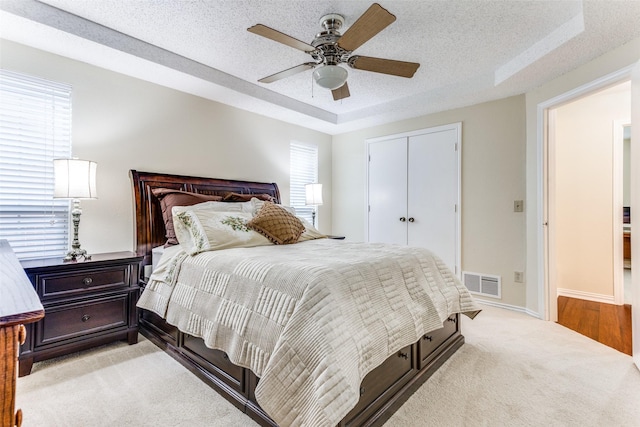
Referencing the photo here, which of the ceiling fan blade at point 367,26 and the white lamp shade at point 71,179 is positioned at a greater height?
the ceiling fan blade at point 367,26

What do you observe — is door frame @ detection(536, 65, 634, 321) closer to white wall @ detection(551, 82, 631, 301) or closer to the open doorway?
the open doorway

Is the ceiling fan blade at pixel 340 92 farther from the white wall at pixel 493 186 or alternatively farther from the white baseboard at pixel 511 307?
the white baseboard at pixel 511 307

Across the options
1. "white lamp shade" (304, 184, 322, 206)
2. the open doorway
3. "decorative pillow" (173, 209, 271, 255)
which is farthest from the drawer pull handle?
the open doorway

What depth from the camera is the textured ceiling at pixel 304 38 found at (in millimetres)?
2180

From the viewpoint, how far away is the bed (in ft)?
4.23

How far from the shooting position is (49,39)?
2354mm

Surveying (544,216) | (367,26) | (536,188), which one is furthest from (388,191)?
(367,26)

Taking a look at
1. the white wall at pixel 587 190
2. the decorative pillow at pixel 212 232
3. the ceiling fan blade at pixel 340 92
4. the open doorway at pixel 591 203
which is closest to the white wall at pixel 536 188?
the open doorway at pixel 591 203

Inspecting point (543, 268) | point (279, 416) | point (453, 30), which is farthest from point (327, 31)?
point (543, 268)

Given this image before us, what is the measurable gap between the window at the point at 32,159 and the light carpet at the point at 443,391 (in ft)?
3.25

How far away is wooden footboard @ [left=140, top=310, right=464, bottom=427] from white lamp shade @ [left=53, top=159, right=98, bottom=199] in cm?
115

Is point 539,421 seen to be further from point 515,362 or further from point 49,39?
point 49,39

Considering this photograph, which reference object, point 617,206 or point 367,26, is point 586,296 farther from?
point 367,26

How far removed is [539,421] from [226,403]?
1.71m
